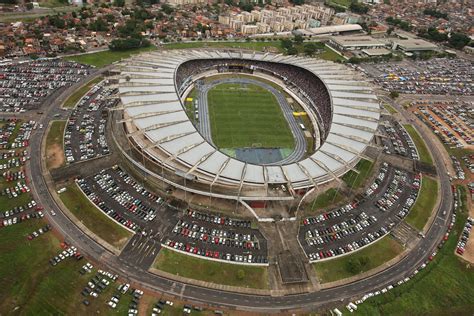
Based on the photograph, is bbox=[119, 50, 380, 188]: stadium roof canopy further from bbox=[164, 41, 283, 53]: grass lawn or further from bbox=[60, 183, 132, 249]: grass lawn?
bbox=[164, 41, 283, 53]: grass lawn

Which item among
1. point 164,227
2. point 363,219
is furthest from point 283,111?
point 164,227

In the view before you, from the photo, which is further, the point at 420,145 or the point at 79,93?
the point at 79,93

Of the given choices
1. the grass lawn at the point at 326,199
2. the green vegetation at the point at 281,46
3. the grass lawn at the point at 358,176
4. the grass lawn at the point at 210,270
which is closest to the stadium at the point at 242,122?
the grass lawn at the point at 326,199

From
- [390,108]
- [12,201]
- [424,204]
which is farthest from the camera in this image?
[390,108]

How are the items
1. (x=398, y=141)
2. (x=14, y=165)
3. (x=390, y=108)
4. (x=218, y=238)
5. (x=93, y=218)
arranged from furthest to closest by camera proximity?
1. (x=390, y=108)
2. (x=398, y=141)
3. (x=14, y=165)
4. (x=93, y=218)
5. (x=218, y=238)

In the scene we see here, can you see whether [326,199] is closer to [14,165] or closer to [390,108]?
[390,108]

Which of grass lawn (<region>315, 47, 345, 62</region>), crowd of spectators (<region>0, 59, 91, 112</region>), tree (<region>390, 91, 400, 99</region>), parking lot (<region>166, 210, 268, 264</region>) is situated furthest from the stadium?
grass lawn (<region>315, 47, 345, 62</region>)

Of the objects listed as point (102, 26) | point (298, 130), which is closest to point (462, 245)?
point (298, 130)

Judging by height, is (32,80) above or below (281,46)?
below
